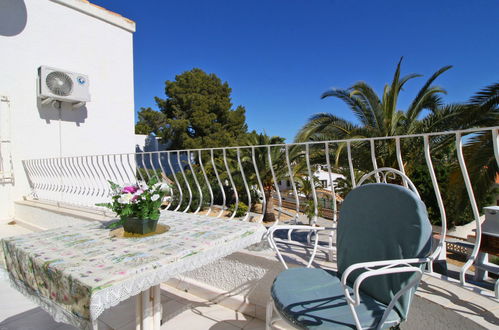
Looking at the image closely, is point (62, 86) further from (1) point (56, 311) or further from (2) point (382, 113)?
(2) point (382, 113)

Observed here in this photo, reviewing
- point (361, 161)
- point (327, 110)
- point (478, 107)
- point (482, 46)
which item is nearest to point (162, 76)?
point (327, 110)

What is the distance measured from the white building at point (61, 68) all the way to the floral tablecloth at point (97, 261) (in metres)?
4.29

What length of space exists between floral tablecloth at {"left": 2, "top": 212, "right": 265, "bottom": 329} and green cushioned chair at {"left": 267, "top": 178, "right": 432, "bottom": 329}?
0.40 m

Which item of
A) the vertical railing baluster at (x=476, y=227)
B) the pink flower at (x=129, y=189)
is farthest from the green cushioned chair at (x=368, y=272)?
the pink flower at (x=129, y=189)

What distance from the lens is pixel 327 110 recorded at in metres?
7.64

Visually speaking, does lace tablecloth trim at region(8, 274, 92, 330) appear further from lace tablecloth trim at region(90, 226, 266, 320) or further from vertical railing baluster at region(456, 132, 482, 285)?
vertical railing baluster at region(456, 132, 482, 285)

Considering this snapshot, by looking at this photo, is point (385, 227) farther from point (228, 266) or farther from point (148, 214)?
point (228, 266)

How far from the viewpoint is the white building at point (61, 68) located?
4.41 m

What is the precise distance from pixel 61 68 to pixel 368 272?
607cm

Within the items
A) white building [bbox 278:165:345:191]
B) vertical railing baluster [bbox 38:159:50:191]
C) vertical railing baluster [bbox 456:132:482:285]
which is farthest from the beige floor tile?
vertical railing baluster [bbox 38:159:50:191]

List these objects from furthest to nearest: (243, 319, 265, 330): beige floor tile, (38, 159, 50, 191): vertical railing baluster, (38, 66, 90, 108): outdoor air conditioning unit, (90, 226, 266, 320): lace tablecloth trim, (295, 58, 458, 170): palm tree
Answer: (295, 58, 458, 170): palm tree < (38, 66, 90, 108): outdoor air conditioning unit < (38, 159, 50, 191): vertical railing baluster < (243, 319, 265, 330): beige floor tile < (90, 226, 266, 320): lace tablecloth trim

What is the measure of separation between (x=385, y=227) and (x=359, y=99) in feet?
21.6

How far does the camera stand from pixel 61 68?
4.95 metres

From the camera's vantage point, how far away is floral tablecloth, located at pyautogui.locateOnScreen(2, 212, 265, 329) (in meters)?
0.81
